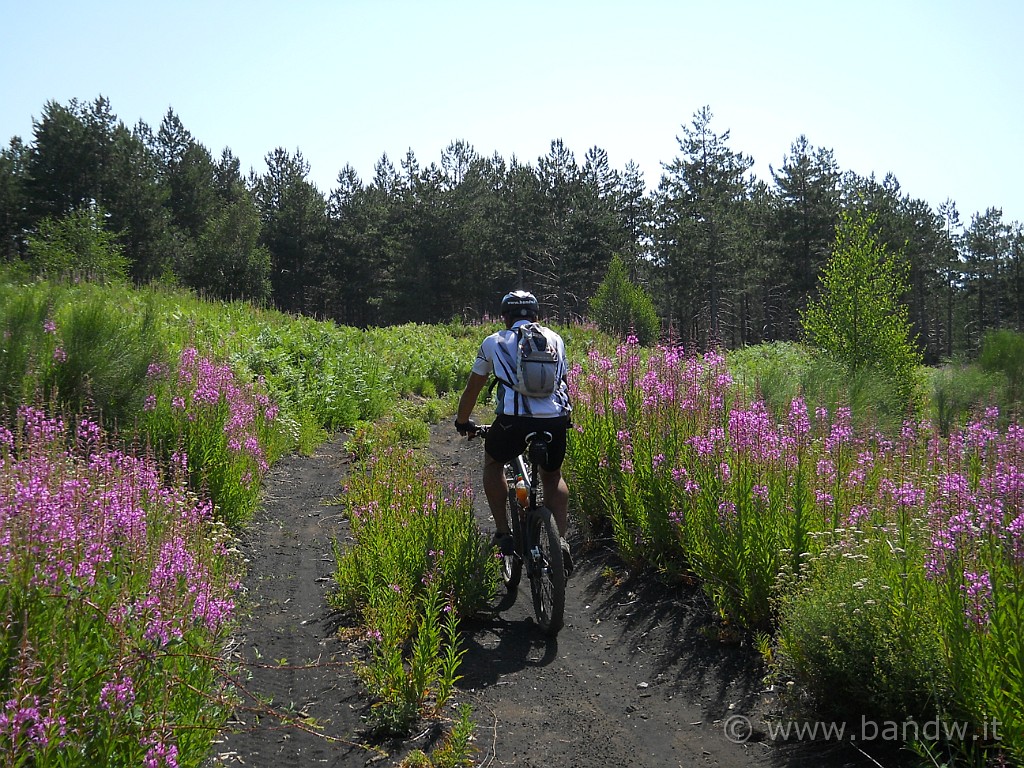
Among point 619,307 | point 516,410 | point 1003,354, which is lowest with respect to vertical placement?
point 516,410

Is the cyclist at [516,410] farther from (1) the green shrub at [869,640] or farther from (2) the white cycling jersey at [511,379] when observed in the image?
(1) the green shrub at [869,640]

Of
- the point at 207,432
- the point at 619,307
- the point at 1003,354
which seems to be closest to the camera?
the point at 207,432

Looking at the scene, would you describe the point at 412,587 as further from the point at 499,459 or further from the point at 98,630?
the point at 98,630

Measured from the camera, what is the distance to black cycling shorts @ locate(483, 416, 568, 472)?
4.68 metres

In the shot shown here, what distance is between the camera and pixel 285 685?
3.98 meters

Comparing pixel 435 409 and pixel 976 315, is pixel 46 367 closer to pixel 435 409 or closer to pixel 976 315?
pixel 435 409

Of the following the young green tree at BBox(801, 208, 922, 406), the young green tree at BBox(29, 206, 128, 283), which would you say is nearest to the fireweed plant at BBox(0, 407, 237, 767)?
the young green tree at BBox(801, 208, 922, 406)

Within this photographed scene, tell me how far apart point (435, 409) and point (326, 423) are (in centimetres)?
264

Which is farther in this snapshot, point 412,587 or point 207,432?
point 207,432

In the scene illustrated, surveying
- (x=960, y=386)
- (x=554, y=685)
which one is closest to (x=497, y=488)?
(x=554, y=685)

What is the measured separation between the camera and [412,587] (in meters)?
4.78

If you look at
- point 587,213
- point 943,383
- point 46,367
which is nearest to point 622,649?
point 46,367

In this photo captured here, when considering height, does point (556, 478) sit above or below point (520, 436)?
Answer: below

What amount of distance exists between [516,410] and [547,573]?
108cm
